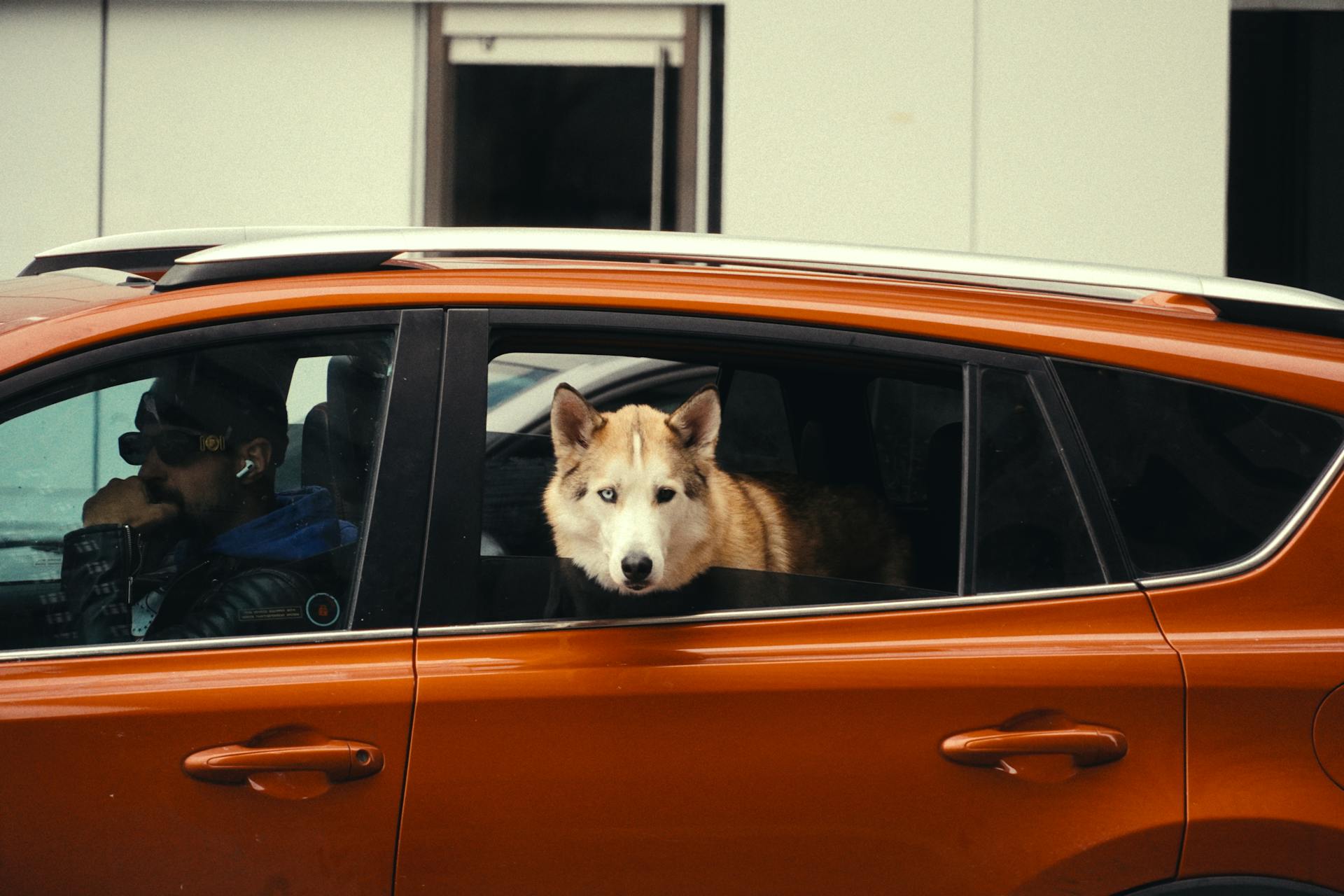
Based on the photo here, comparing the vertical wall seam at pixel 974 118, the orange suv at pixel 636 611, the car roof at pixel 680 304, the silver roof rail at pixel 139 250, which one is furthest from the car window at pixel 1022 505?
the vertical wall seam at pixel 974 118

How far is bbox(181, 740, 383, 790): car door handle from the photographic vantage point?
193 cm

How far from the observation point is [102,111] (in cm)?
697

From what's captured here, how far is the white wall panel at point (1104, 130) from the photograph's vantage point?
6660 millimetres

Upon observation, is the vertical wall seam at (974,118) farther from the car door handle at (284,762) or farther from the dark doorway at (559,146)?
the car door handle at (284,762)

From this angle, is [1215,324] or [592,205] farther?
[592,205]

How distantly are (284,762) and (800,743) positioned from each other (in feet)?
2.82

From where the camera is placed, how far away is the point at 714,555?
2789mm

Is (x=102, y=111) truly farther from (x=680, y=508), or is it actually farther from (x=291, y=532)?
(x=291, y=532)

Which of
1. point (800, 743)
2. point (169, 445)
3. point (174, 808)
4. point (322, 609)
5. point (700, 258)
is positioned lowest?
point (174, 808)

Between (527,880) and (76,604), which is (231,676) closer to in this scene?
(76,604)

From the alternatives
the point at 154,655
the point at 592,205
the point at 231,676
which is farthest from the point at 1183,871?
the point at 592,205

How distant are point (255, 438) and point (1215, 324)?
1.90 meters

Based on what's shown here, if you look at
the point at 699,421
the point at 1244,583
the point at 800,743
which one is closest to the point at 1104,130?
the point at 699,421

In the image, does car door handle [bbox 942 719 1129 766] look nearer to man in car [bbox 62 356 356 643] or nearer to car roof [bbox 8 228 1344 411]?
car roof [bbox 8 228 1344 411]
